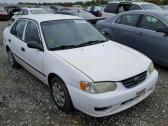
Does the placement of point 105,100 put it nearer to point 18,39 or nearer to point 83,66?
point 83,66

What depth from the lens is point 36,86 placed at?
5375 mm

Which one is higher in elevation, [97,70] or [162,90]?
[97,70]

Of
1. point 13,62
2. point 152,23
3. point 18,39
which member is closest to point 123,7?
point 152,23

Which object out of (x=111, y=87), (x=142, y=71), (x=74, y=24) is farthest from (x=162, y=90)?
(x=74, y=24)

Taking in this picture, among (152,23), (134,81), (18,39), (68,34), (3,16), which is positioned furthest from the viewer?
(3,16)

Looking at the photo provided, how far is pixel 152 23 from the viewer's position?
21.0 ft

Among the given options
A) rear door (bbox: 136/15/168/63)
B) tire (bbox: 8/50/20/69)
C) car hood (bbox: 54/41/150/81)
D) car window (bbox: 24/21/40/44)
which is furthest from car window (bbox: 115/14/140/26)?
tire (bbox: 8/50/20/69)

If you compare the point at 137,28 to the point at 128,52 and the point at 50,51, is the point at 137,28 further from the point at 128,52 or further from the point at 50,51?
the point at 50,51

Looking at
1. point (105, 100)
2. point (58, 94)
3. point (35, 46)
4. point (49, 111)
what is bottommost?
point (49, 111)

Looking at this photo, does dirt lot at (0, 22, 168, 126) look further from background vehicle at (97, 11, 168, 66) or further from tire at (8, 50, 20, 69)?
tire at (8, 50, 20, 69)

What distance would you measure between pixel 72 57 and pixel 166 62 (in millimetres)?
2805

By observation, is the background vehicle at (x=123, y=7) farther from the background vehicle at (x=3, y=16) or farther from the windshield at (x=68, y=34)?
the background vehicle at (x=3, y=16)

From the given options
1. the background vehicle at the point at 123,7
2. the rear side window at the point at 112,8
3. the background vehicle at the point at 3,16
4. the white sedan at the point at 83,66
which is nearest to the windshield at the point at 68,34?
the white sedan at the point at 83,66

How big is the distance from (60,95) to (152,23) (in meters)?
3.51
